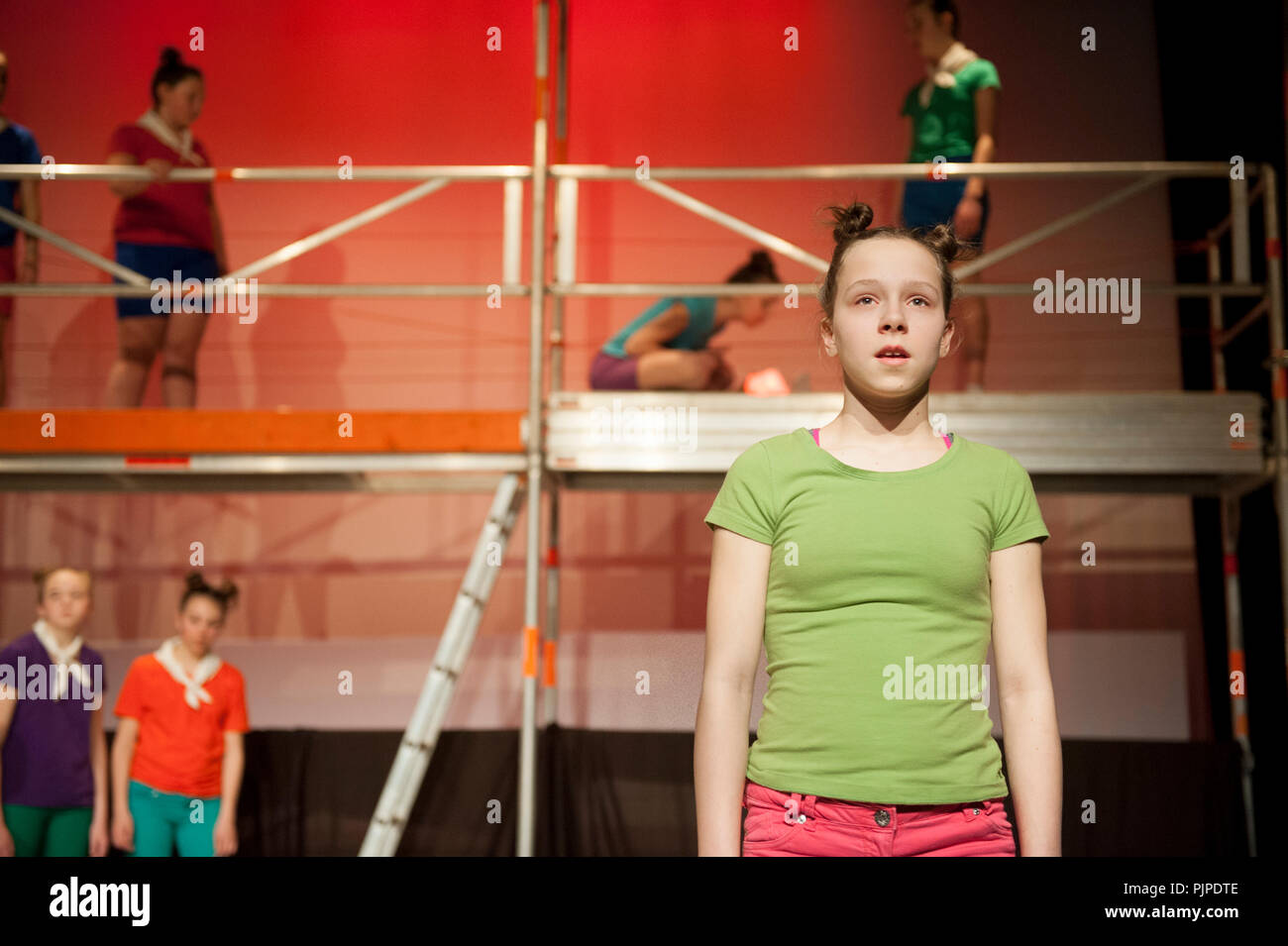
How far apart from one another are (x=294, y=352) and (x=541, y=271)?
2.46m

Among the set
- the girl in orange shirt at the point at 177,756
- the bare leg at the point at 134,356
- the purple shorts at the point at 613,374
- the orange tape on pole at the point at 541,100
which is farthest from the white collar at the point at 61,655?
the orange tape on pole at the point at 541,100

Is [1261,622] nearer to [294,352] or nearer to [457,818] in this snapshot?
[457,818]

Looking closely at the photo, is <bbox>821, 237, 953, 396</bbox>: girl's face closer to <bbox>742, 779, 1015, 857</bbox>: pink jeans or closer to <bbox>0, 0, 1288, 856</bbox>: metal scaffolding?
<bbox>742, 779, 1015, 857</bbox>: pink jeans

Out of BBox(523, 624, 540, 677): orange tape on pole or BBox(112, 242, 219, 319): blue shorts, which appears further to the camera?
BBox(112, 242, 219, 319): blue shorts

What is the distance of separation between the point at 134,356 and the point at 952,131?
3.21 metres

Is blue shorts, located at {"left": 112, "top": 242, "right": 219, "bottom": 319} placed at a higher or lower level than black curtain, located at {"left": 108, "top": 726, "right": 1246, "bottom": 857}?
higher

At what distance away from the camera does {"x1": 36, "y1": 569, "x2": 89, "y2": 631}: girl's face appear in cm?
468

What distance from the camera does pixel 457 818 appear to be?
5.00 m

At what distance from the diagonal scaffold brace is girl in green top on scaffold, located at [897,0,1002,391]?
1842 millimetres

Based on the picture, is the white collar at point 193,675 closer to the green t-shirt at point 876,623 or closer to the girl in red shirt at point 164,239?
the girl in red shirt at point 164,239

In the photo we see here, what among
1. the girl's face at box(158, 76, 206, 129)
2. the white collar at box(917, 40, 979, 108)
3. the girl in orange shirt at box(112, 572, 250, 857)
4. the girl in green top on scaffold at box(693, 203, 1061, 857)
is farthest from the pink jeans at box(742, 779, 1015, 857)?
the girl's face at box(158, 76, 206, 129)

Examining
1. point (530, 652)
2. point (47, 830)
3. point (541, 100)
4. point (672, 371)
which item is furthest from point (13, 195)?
point (530, 652)

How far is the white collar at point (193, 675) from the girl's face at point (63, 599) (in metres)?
0.35

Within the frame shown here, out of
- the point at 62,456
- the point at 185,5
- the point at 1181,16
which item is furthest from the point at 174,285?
the point at 1181,16
